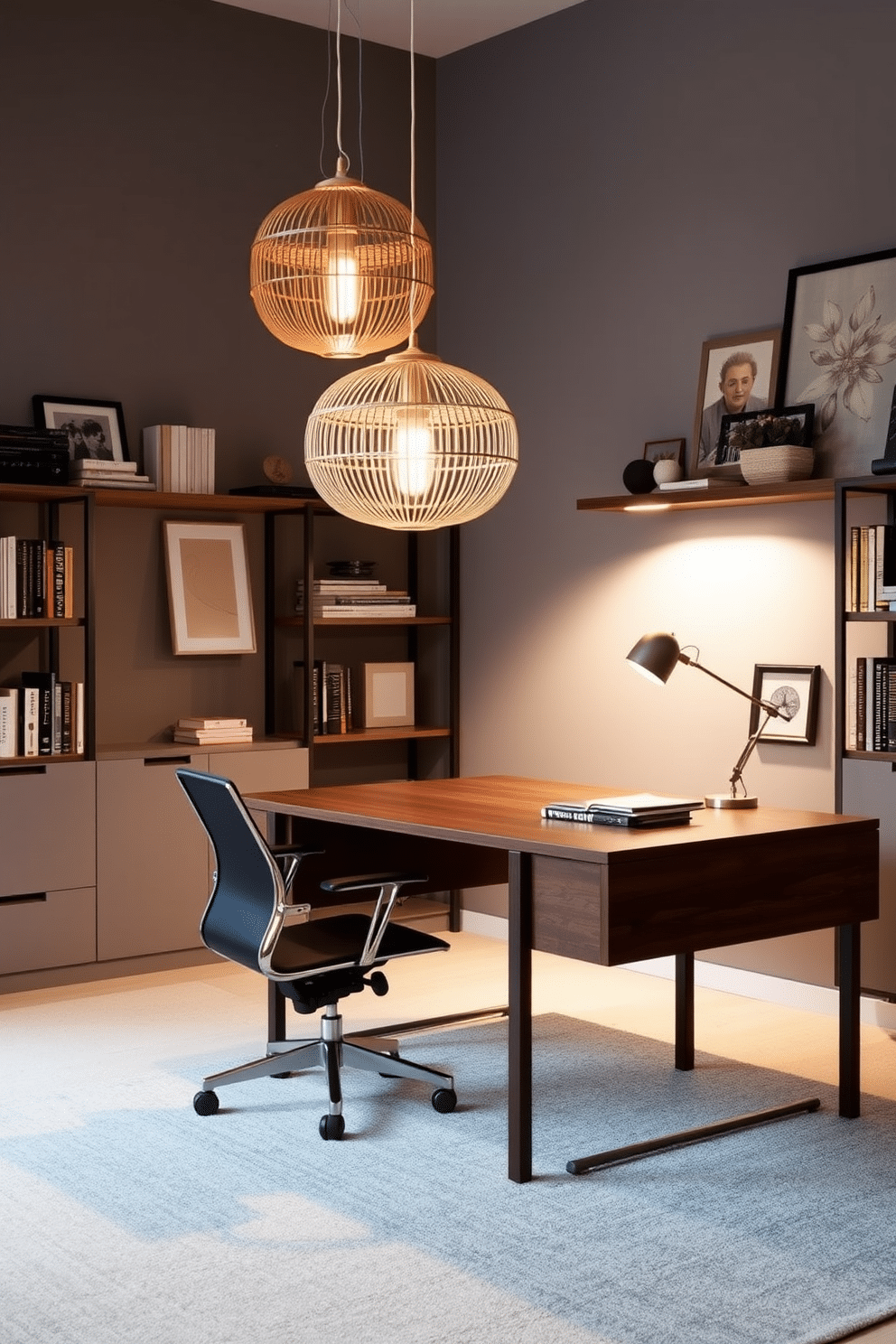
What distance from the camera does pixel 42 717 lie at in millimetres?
5258

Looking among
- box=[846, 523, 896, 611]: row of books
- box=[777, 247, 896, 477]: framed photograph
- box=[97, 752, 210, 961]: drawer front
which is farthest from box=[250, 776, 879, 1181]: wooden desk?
box=[777, 247, 896, 477]: framed photograph

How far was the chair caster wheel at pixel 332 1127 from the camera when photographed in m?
3.71

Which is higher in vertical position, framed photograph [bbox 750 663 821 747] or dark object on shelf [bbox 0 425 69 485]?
dark object on shelf [bbox 0 425 69 485]

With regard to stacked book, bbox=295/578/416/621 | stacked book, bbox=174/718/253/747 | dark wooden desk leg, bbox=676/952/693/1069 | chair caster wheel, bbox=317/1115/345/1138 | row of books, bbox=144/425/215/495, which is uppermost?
row of books, bbox=144/425/215/495

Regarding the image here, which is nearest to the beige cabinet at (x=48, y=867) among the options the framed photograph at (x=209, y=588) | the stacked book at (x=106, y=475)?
the framed photograph at (x=209, y=588)

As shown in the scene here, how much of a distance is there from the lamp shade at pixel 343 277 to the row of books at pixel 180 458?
63.5 inches

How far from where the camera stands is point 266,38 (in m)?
6.13

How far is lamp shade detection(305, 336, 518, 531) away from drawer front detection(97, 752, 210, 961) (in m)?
1.99

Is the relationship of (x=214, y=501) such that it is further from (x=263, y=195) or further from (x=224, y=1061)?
(x=224, y=1061)

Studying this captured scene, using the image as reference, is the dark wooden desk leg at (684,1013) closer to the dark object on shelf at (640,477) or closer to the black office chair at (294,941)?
the black office chair at (294,941)

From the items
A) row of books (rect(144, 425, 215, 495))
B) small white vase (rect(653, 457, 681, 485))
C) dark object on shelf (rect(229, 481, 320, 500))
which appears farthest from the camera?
dark object on shelf (rect(229, 481, 320, 500))

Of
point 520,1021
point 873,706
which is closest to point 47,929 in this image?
point 520,1021

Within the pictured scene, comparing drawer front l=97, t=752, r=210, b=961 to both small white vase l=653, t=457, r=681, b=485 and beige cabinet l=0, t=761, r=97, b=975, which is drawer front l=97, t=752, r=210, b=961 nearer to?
beige cabinet l=0, t=761, r=97, b=975

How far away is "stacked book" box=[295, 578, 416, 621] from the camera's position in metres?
6.12
